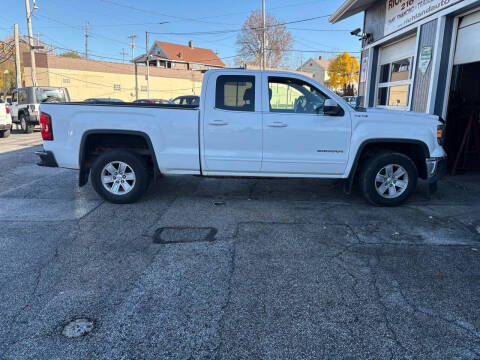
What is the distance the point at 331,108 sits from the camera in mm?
5121

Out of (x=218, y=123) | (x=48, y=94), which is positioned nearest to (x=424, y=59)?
(x=218, y=123)

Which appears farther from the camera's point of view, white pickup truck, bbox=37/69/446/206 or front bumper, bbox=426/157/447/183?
front bumper, bbox=426/157/447/183

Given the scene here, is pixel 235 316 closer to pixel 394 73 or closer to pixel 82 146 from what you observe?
pixel 82 146

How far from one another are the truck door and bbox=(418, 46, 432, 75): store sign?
4887 millimetres

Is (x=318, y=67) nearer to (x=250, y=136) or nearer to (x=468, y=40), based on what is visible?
(x=468, y=40)

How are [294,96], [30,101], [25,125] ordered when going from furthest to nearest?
[25,125]
[30,101]
[294,96]

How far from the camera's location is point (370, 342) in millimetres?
2422

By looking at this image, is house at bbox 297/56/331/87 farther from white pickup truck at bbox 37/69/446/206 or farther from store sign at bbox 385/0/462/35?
white pickup truck at bbox 37/69/446/206

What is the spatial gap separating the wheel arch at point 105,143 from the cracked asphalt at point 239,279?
0.60 m

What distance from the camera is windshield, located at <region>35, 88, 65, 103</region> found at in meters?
16.5

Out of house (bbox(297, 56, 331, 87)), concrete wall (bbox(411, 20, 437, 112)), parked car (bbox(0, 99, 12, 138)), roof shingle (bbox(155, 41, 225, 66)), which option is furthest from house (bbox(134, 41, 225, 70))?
concrete wall (bbox(411, 20, 437, 112))

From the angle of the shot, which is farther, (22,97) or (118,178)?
(22,97)

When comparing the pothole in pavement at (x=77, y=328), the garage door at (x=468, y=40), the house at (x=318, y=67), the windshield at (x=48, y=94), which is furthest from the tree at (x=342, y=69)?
the pothole in pavement at (x=77, y=328)

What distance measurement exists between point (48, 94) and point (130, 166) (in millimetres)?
14224
